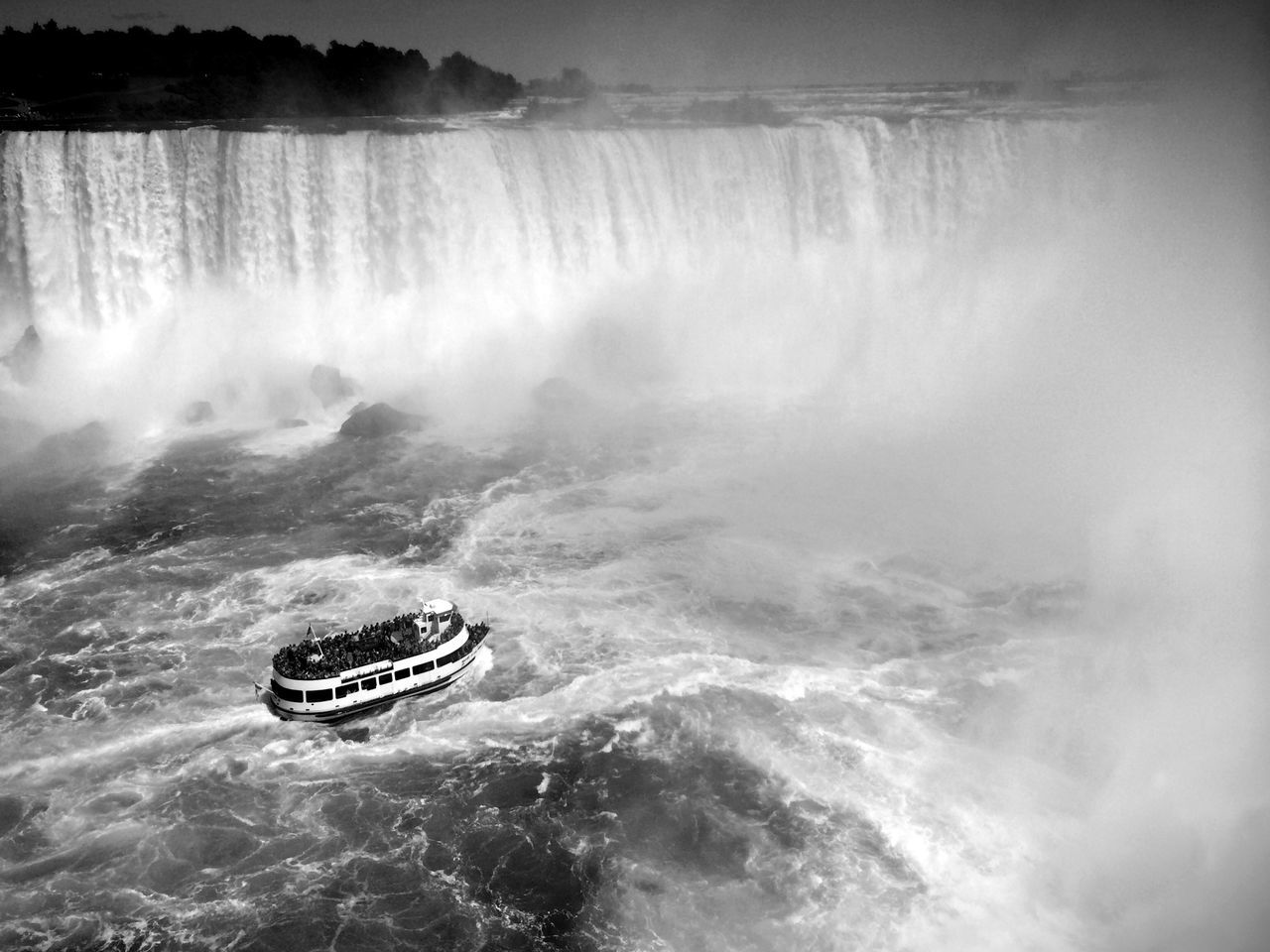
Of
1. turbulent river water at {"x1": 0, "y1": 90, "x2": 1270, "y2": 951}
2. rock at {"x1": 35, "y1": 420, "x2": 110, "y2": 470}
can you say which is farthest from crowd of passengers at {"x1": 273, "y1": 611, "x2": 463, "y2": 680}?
rock at {"x1": 35, "y1": 420, "x2": 110, "y2": 470}

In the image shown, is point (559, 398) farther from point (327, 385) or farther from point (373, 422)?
point (327, 385)

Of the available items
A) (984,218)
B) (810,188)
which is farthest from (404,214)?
(984,218)

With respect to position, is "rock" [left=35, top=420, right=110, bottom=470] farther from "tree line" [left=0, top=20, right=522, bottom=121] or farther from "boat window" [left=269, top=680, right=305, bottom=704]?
"tree line" [left=0, top=20, right=522, bottom=121]

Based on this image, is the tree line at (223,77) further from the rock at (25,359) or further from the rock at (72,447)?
the rock at (72,447)

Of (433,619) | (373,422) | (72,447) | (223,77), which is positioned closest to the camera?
(433,619)

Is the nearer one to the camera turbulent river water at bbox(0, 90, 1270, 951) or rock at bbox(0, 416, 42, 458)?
turbulent river water at bbox(0, 90, 1270, 951)

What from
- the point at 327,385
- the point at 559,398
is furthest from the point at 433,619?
the point at 327,385
